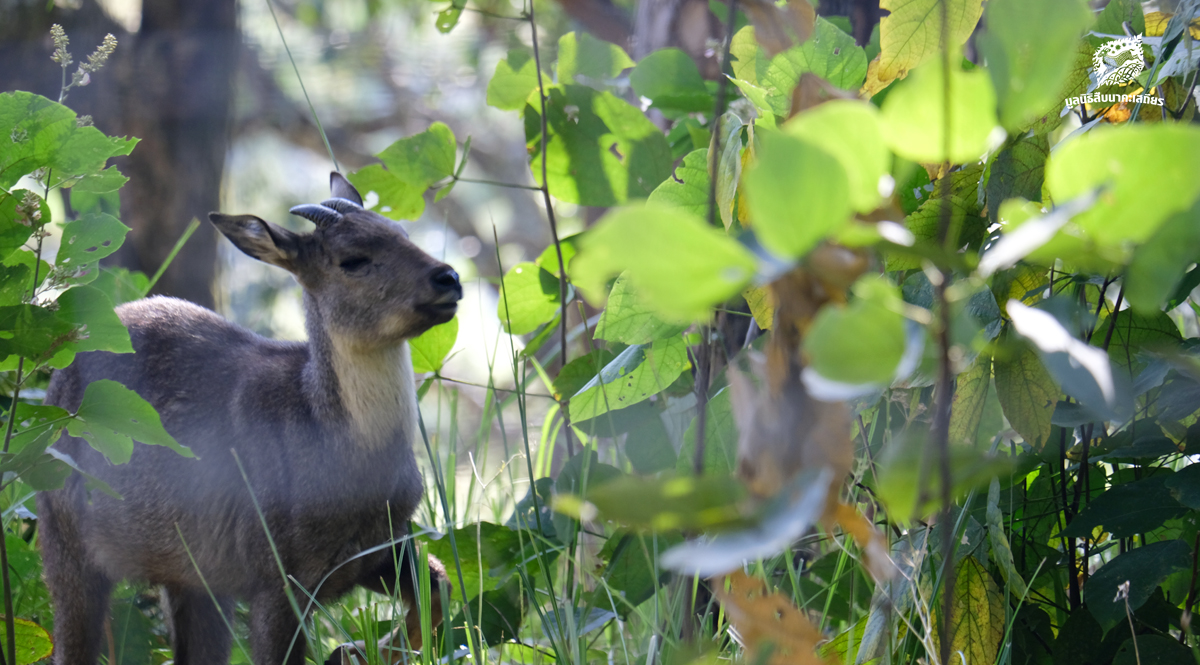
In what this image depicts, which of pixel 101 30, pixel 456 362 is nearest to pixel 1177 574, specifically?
pixel 101 30

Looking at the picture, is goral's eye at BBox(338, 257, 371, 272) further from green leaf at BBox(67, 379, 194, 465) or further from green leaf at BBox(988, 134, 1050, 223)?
green leaf at BBox(988, 134, 1050, 223)

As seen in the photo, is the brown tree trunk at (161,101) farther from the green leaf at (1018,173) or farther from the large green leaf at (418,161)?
the green leaf at (1018,173)

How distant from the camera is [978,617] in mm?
1589

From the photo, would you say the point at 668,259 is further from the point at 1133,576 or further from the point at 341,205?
the point at 341,205

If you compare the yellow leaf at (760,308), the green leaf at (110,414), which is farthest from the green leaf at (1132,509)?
the green leaf at (110,414)

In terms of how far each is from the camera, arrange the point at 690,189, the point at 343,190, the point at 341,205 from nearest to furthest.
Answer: the point at 690,189 < the point at 341,205 < the point at 343,190

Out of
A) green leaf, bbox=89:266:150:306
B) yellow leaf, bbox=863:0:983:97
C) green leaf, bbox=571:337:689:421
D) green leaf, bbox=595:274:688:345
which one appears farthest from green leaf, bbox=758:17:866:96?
green leaf, bbox=89:266:150:306

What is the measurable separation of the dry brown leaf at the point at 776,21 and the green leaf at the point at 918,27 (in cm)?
56

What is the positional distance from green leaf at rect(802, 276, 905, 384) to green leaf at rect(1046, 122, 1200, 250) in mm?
147

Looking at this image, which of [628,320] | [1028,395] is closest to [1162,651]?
[1028,395]

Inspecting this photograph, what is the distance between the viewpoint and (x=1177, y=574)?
→ 1.84 m

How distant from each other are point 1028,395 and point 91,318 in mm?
1759

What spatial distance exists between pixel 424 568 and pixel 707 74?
229 centimetres

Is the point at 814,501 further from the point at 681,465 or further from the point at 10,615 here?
the point at 10,615
